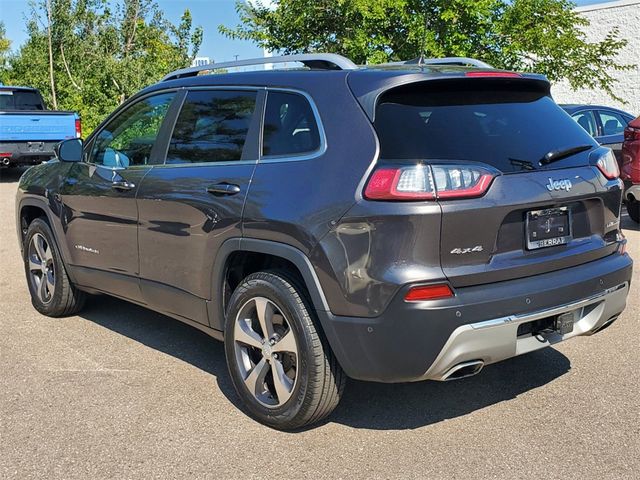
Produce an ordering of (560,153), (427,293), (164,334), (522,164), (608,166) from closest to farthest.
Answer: (427,293), (522,164), (560,153), (608,166), (164,334)

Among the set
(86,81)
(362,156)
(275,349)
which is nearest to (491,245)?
(362,156)

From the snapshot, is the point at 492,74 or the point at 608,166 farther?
the point at 608,166

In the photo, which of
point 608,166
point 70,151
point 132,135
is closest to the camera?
point 608,166

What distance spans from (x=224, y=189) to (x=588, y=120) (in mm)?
8659

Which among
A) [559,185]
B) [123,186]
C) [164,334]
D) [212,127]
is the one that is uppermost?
[212,127]

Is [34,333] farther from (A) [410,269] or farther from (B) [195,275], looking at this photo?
(A) [410,269]

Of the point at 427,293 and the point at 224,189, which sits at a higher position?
the point at 224,189

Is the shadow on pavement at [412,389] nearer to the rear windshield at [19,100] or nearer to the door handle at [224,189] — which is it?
the door handle at [224,189]

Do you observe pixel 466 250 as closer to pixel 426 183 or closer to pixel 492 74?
pixel 426 183

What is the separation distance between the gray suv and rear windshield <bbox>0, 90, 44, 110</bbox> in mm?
14643

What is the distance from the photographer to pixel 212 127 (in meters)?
4.26

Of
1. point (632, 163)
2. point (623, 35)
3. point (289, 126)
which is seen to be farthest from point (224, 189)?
point (623, 35)

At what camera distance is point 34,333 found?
5.42 metres

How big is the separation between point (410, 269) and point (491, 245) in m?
0.41
